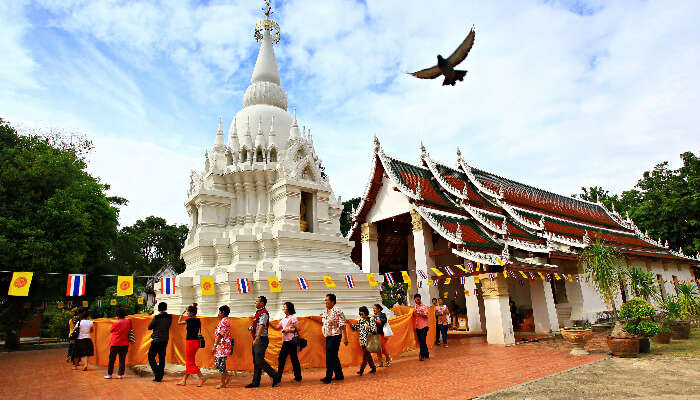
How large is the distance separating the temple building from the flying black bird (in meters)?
7.90

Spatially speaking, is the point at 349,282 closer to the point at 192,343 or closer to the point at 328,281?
the point at 328,281

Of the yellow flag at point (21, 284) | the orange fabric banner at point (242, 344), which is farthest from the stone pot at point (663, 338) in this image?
the yellow flag at point (21, 284)

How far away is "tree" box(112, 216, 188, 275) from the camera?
4372 cm

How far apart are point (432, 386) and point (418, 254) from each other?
9.56m

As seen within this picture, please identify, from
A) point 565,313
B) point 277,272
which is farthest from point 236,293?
point 565,313

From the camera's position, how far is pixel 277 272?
35.2 feet

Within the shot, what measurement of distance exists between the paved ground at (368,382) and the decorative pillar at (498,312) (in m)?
1.74

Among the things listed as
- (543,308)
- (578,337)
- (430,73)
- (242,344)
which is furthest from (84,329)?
(543,308)

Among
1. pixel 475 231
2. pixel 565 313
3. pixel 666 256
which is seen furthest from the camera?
pixel 666 256

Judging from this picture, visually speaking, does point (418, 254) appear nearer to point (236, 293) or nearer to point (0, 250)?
point (236, 293)

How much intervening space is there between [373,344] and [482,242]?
840 centimetres

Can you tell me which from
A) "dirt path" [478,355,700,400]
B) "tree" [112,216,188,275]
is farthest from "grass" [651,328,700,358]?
"tree" [112,216,188,275]

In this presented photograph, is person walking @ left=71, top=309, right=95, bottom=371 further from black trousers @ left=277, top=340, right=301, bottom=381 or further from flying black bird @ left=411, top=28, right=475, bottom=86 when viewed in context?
flying black bird @ left=411, top=28, right=475, bottom=86

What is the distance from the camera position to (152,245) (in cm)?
4669
